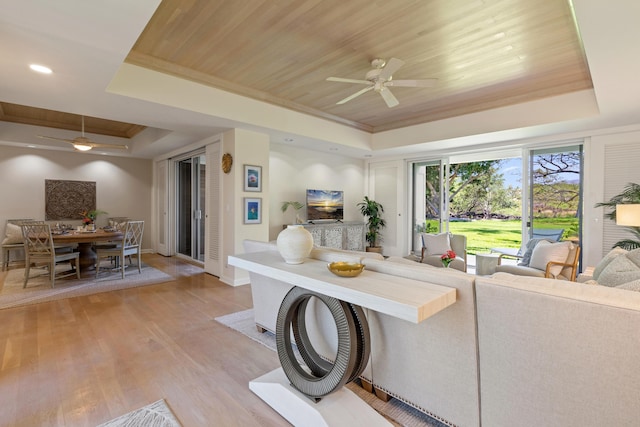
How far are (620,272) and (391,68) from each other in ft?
8.14

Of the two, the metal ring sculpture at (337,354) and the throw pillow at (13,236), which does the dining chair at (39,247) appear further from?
the metal ring sculpture at (337,354)

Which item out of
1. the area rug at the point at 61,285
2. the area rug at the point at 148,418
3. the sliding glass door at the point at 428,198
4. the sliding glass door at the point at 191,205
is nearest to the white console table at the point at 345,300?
the area rug at the point at 148,418

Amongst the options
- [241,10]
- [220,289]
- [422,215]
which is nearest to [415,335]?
[241,10]

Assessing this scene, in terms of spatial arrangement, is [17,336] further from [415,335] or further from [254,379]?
[415,335]

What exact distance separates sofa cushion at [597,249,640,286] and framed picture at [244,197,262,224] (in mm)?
4078

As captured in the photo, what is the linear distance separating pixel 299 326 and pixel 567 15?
3.27 m

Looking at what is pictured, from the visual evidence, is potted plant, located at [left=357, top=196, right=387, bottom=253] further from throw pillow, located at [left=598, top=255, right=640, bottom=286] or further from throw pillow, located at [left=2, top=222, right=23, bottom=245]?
throw pillow, located at [left=2, top=222, right=23, bottom=245]

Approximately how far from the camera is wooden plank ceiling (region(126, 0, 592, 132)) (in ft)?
8.11

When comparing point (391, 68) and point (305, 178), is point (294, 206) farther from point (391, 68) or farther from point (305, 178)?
point (391, 68)

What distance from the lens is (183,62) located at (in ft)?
11.3

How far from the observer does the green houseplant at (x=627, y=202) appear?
3.90 m

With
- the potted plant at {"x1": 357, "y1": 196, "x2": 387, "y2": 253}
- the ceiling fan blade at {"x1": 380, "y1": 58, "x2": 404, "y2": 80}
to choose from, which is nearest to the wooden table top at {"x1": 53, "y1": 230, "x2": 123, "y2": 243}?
the ceiling fan blade at {"x1": 380, "y1": 58, "x2": 404, "y2": 80}

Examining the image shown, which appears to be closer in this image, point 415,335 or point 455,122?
point 415,335

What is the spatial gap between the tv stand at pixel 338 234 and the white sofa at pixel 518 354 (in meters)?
4.16
